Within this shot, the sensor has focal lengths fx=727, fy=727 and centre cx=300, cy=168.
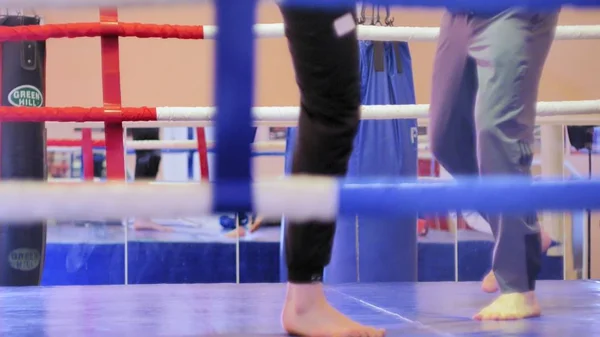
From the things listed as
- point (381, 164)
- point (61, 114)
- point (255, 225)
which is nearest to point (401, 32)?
point (381, 164)

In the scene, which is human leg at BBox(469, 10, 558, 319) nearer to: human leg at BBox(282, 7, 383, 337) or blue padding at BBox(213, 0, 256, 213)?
human leg at BBox(282, 7, 383, 337)

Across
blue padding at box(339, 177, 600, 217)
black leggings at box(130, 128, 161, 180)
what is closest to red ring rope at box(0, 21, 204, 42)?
blue padding at box(339, 177, 600, 217)

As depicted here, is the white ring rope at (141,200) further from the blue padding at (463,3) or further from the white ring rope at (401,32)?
the white ring rope at (401,32)

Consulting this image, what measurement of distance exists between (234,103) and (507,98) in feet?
2.06

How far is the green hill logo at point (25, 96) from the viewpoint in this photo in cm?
185

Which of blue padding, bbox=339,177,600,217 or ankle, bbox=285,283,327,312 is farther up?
blue padding, bbox=339,177,600,217

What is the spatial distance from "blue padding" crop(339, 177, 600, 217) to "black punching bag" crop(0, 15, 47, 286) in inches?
54.5

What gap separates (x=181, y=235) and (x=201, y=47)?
137cm

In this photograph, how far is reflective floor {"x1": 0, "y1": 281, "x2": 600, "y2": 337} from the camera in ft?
3.47

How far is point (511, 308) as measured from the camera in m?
1.17

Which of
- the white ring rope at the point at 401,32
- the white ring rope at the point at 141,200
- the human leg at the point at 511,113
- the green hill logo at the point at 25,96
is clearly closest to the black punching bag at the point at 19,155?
the green hill logo at the point at 25,96

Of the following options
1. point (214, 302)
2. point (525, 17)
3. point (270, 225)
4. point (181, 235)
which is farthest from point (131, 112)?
point (270, 225)

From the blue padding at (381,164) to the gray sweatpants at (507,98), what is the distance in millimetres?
843

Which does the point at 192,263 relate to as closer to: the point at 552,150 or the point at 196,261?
the point at 196,261
